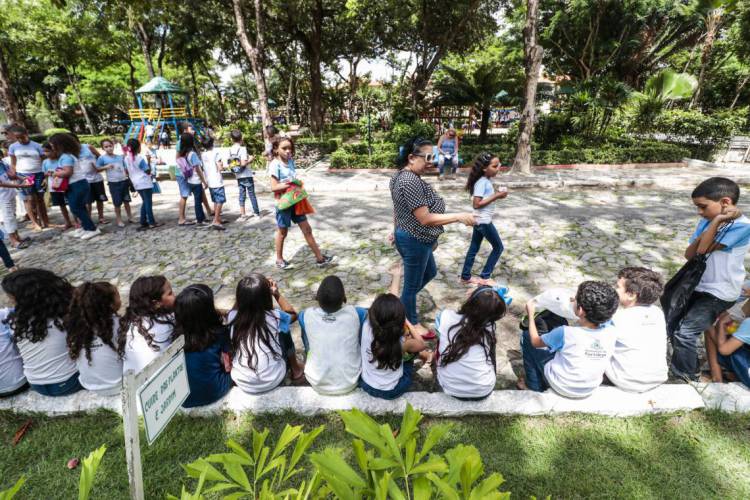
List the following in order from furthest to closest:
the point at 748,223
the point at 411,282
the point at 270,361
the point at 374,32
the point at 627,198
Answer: the point at 374,32 → the point at 627,198 → the point at 411,282 → the point at 270,361 → the point at 748,223

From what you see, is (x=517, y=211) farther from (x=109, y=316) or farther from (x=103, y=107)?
(x=103, y=107)

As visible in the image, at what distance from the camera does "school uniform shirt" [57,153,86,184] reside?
6246 millimetres

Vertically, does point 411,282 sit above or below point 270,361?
above

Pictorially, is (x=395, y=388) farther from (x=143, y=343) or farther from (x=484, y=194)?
(x=484, y=194)

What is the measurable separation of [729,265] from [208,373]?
3775mm

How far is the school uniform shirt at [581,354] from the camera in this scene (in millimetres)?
2617

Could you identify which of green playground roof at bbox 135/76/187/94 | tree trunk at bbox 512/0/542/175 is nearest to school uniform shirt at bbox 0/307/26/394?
tree trunk at bbox 512/0/542/175

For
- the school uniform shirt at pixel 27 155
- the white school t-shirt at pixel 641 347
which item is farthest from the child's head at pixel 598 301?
the school uniform shirt at pixel 27 155

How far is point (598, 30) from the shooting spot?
17.8 meters

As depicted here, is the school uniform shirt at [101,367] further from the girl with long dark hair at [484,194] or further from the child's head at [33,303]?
the girl with long dark hair at [484,194]

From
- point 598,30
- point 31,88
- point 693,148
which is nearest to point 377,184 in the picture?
point 693,148

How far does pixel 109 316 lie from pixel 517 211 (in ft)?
23.2

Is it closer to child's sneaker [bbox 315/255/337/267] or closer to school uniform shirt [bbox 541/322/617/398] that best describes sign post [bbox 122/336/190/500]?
school uniform shirt [bbox 541/322/617/398]

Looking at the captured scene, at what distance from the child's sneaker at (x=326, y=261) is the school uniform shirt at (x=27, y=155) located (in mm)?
5467
